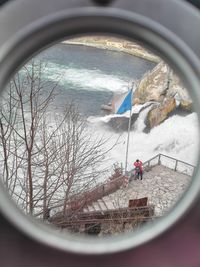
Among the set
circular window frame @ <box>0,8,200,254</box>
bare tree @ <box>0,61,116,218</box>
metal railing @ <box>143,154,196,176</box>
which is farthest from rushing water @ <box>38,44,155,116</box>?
circular window frame @ <box>0,8,200,254</box>

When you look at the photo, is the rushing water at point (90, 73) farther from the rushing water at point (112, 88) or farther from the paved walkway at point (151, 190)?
the paved walkway at point (151, 190)

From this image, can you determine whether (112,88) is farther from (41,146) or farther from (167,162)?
(41,146)

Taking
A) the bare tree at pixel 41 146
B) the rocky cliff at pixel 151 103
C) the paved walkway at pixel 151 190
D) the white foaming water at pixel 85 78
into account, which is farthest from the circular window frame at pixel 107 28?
the rocky cliff at pixel 151 103

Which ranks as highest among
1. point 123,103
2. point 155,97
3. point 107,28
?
point 155,97

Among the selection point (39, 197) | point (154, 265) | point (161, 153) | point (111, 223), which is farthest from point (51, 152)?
point (154, 265)

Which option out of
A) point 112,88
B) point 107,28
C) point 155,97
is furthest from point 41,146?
point 107,28
